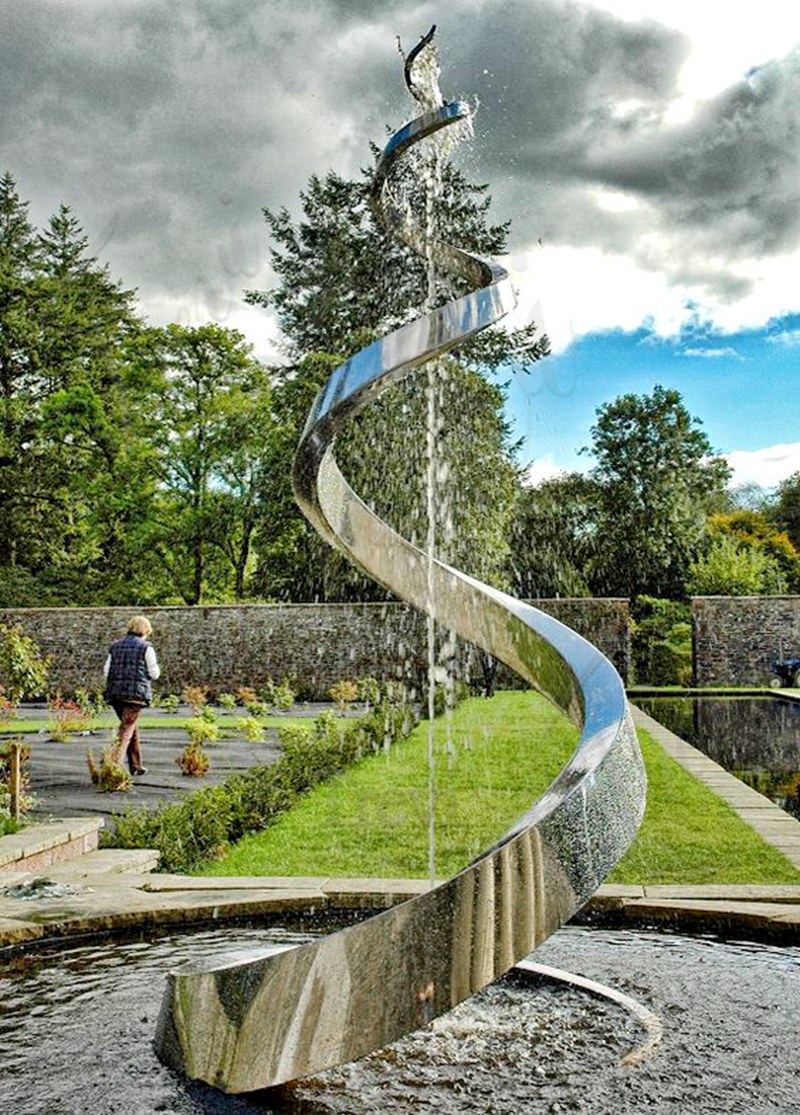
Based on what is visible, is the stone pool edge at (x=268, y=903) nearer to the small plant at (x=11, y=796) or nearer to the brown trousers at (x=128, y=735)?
the small plant at (x=11, y=796)

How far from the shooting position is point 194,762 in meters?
10.2

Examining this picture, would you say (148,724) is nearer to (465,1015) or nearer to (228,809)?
(228,809)

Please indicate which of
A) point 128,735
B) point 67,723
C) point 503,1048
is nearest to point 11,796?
point 128,735

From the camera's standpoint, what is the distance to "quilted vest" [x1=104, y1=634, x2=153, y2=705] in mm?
10195

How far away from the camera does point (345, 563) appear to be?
2759 cm

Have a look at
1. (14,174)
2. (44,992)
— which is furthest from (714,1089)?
(14,174)

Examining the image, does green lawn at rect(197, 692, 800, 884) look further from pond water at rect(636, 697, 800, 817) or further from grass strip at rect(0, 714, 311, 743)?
grass strip at rect(0, 714, 311, 743)

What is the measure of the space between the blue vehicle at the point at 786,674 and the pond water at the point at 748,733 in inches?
107

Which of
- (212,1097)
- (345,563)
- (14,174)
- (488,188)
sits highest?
(14,174)

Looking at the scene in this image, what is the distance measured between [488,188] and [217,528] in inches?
449

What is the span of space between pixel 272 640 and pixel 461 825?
16790mm

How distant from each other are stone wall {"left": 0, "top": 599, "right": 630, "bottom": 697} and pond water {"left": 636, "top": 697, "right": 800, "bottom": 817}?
240 centimetres

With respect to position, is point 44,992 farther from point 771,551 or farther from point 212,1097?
point 771,551

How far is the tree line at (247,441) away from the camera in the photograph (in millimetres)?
25500
